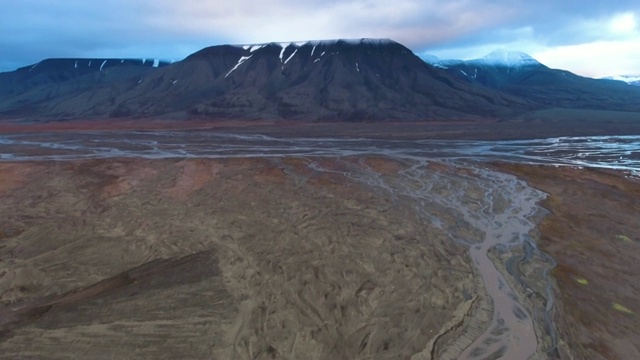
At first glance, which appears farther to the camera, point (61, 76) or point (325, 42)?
point (61, 76)

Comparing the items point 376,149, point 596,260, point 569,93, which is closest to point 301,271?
point 596,260

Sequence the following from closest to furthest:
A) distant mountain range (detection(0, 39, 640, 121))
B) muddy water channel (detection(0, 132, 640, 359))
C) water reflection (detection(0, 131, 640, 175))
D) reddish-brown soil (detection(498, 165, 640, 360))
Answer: reddish-brown soil (detection(498, 165, 640, 360)), muddy water channel (detection(0, 132, 640, 359)), water reflection (detection(0, 131, 640, 175)), distant mountain range (detection(0, 39, 640, 121))

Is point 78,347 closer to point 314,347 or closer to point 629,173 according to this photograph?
point 314,347

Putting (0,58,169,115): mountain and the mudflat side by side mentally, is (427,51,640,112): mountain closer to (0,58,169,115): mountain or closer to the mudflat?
the mudflat

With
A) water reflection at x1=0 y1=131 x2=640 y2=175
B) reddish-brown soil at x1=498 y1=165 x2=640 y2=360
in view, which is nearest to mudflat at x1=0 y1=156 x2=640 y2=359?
reddish-brown soil at x1=498 y1=165 x2=640 y2=360

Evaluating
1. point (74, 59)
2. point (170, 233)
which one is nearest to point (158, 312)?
point (170, 233)

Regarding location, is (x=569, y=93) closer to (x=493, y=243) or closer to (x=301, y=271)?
(x=493, y=243)
